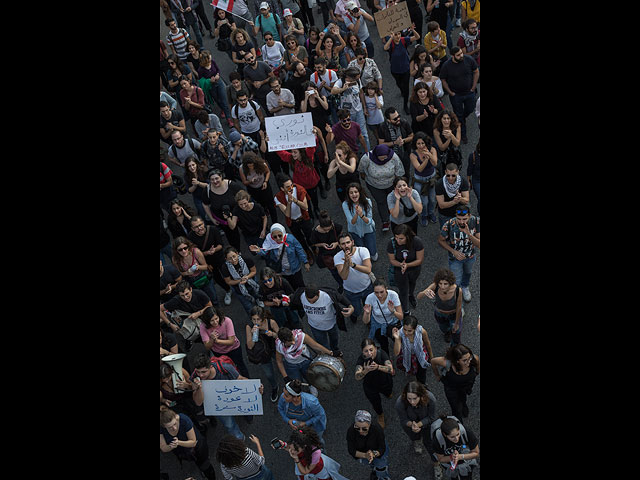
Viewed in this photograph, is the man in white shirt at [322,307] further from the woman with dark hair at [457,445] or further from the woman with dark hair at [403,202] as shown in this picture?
the woman with dark hair at [457,445]

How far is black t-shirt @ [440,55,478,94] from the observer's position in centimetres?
965

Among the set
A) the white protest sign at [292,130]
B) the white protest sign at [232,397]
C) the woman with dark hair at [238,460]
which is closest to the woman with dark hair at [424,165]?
the white protest sign at [292,130]

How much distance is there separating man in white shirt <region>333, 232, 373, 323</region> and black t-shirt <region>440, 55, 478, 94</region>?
11.9 feet

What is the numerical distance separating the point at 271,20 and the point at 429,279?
586 cm

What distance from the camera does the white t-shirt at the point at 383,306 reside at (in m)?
6.91

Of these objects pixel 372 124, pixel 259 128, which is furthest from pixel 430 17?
pixel 259 128

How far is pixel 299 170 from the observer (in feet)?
29.2

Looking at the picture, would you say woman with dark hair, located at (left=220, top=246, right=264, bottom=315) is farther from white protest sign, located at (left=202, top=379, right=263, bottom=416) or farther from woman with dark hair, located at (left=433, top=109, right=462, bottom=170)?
woman with dark hair, located at (left=433, top=109, right=462, bottom=170)

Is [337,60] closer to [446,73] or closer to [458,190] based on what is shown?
[446,73]

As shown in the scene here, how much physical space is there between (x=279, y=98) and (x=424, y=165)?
8.71 ft

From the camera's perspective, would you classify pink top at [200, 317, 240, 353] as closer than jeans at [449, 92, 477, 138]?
Yes

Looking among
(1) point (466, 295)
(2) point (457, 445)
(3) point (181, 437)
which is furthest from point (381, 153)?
(3) point (181, 437)

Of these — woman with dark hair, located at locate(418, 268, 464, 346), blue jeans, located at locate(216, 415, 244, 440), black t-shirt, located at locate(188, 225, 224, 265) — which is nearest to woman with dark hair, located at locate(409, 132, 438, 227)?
woman with dark hair, located at locate(418, 268, 464, 346)

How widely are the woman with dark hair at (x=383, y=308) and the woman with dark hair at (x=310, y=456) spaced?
1531 mm
